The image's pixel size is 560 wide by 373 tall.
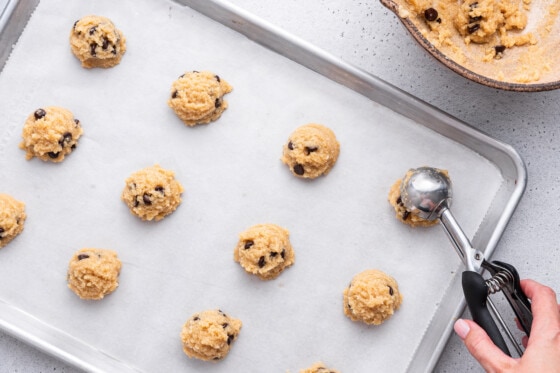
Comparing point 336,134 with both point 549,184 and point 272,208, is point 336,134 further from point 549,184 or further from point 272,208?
point 549,184

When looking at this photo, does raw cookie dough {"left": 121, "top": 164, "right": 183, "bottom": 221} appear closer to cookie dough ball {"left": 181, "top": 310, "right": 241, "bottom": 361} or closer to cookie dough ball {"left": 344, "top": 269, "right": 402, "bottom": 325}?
cookie dough ball {"left": 181, "top": 310, "right": 241, "bottom": 361}

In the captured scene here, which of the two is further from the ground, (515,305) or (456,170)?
(456,170)

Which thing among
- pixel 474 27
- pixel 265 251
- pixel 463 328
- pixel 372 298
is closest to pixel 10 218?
pixel 265 251

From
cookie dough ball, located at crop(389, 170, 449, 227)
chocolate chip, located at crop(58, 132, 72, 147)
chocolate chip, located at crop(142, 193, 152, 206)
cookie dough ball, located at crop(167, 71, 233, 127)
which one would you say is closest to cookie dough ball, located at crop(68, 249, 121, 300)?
chocolate chip, located at crop(142, 193, 152, 206)

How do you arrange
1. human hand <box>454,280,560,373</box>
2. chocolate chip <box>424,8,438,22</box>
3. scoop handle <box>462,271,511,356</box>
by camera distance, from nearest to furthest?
human hand <box>454,280,560,373</box>, scoop handle <box>462,271,511,356</box>, chocolate chip <box>424,8,438,22</box>

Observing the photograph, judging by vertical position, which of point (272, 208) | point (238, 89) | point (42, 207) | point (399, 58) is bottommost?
point (42, 207)

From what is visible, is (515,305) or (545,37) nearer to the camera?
(515,305)

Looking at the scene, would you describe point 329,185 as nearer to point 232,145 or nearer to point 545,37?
point 232,145

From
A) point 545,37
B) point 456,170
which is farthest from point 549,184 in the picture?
point 545,37
